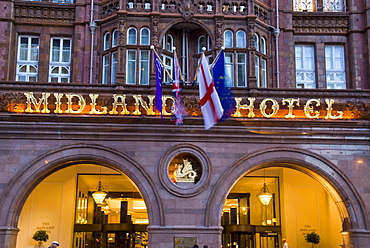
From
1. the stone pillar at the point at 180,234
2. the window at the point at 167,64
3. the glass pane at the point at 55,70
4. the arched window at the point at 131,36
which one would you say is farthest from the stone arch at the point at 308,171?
the glass pane at the point at 55,70

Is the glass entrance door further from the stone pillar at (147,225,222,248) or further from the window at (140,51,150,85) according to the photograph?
the window at (140,51,150,85)

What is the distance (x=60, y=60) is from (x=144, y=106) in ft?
22.0

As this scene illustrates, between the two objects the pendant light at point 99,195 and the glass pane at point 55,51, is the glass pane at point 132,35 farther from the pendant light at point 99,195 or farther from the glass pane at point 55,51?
the pendant light at point 99,195

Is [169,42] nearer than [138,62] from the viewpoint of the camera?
No

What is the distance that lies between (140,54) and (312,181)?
10.6 m

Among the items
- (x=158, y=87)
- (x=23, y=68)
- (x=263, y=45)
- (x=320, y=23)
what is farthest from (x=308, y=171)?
(x=23, y=68)

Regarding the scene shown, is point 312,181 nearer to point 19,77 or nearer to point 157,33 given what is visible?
point 157,33

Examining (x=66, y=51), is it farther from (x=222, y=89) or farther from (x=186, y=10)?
(x=222, y=89)

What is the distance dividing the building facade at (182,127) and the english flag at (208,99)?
4.76 feet

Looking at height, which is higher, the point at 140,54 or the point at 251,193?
the point at 140,54

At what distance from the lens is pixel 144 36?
27.9 metres

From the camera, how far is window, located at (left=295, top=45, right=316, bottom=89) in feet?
98.5

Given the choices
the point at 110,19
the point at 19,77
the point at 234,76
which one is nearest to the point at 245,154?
the point at 234,76

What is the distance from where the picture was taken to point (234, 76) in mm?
27578
